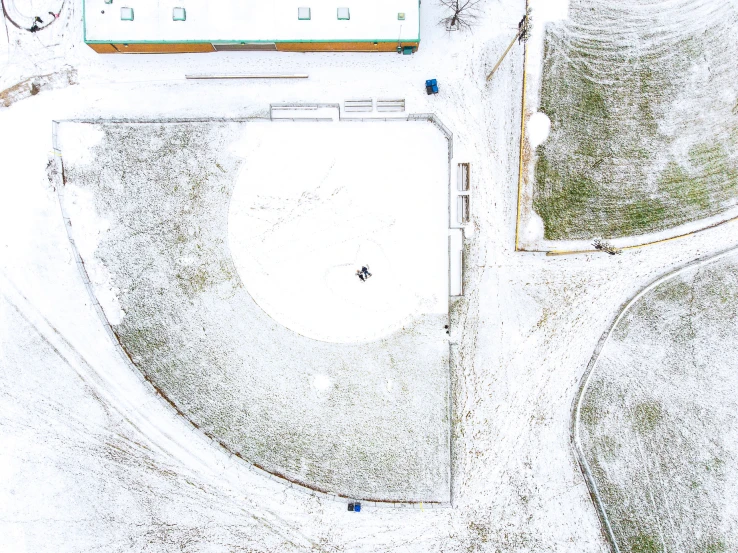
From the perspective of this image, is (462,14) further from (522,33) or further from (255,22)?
(255,22)

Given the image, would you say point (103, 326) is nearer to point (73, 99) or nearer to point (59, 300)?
point (59, 300)

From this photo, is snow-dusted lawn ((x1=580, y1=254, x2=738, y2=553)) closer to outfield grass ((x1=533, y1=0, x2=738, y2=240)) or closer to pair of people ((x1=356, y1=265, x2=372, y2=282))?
outfield grass ((x1=533, y1=0, x2=738, y2=240))

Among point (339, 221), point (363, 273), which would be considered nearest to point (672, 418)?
point (363, 273)

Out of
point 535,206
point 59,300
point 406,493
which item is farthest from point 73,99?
point 406,493

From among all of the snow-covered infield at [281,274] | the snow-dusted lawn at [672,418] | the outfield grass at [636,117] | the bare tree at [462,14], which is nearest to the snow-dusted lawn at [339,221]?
the snow-covered infield at [281,274]

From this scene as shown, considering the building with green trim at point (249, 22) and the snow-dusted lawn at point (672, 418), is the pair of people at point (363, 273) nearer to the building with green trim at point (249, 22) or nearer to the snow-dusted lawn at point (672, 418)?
the building with green trim at point (249, 22)

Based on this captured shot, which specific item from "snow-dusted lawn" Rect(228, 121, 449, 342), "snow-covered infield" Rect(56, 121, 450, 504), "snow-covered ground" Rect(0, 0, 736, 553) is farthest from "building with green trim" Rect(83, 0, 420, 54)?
"snow-dusted lawn" Rect(228, 121, 449, 342)
